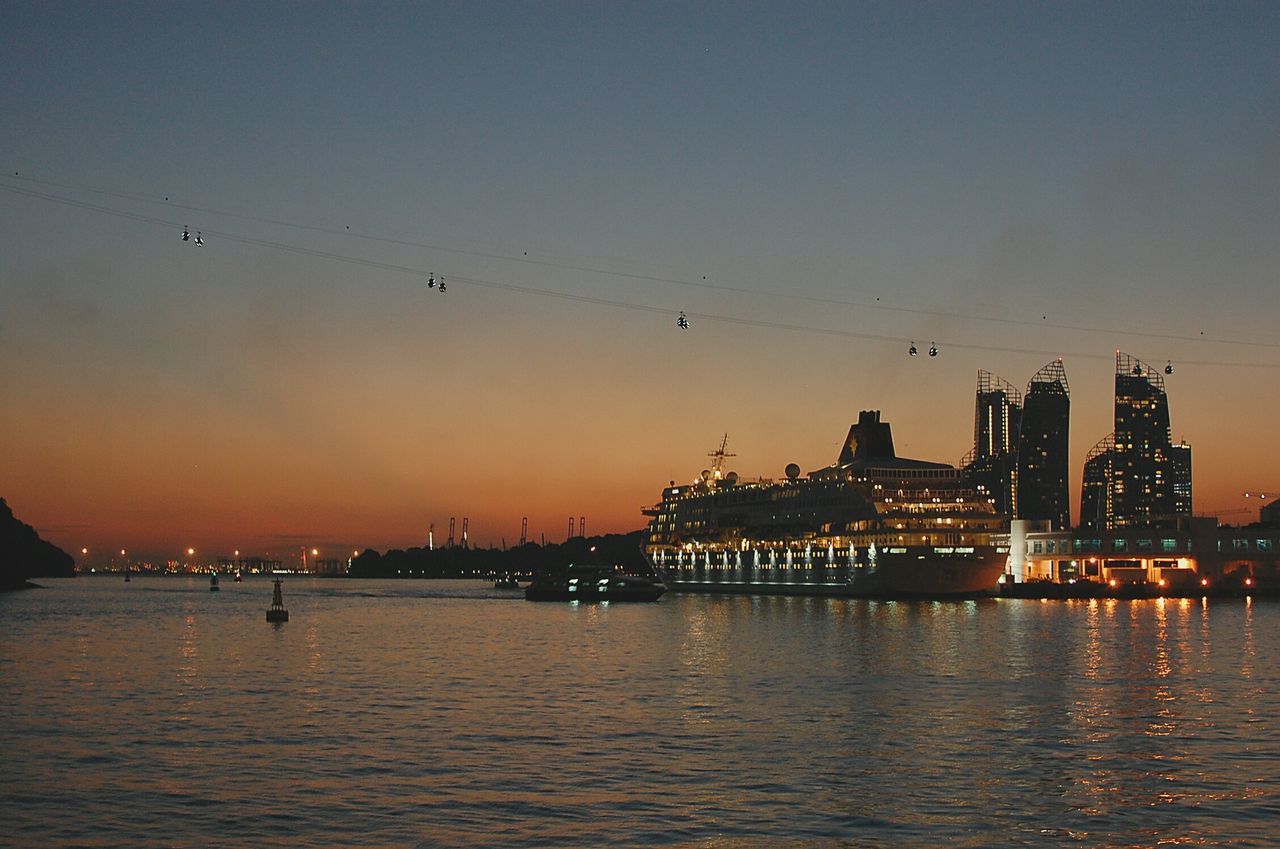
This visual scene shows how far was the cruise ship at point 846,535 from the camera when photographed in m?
138

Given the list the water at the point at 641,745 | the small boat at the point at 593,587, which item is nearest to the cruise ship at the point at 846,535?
the small boat at the point at 593,587

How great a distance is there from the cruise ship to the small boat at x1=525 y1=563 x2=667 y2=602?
13.4 m

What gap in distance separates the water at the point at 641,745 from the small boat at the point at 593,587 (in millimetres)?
80475

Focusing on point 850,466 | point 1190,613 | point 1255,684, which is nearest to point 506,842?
point 1255,684

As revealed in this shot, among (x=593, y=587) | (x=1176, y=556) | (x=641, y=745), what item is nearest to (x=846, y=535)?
(x=593, y=587)

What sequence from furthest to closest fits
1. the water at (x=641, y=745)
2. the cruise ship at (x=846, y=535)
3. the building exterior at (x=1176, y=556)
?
the building exterior at (x=1176, y=556)
the cruise ship at (x=846, y=535)
the water at (x=641, y=745)

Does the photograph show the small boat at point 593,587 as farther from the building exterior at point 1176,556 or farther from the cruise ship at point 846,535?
the building exterior at point 1176,556

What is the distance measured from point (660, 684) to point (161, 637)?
41569 millimetres

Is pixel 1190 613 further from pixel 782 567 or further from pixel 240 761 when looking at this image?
pixel 240 761

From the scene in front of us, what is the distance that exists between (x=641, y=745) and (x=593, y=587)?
122 metres

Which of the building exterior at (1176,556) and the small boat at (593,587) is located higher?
the building exterior at (1176,556)

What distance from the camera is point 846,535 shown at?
473 feet

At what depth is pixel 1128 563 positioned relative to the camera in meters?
168

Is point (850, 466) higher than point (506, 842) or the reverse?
higher
